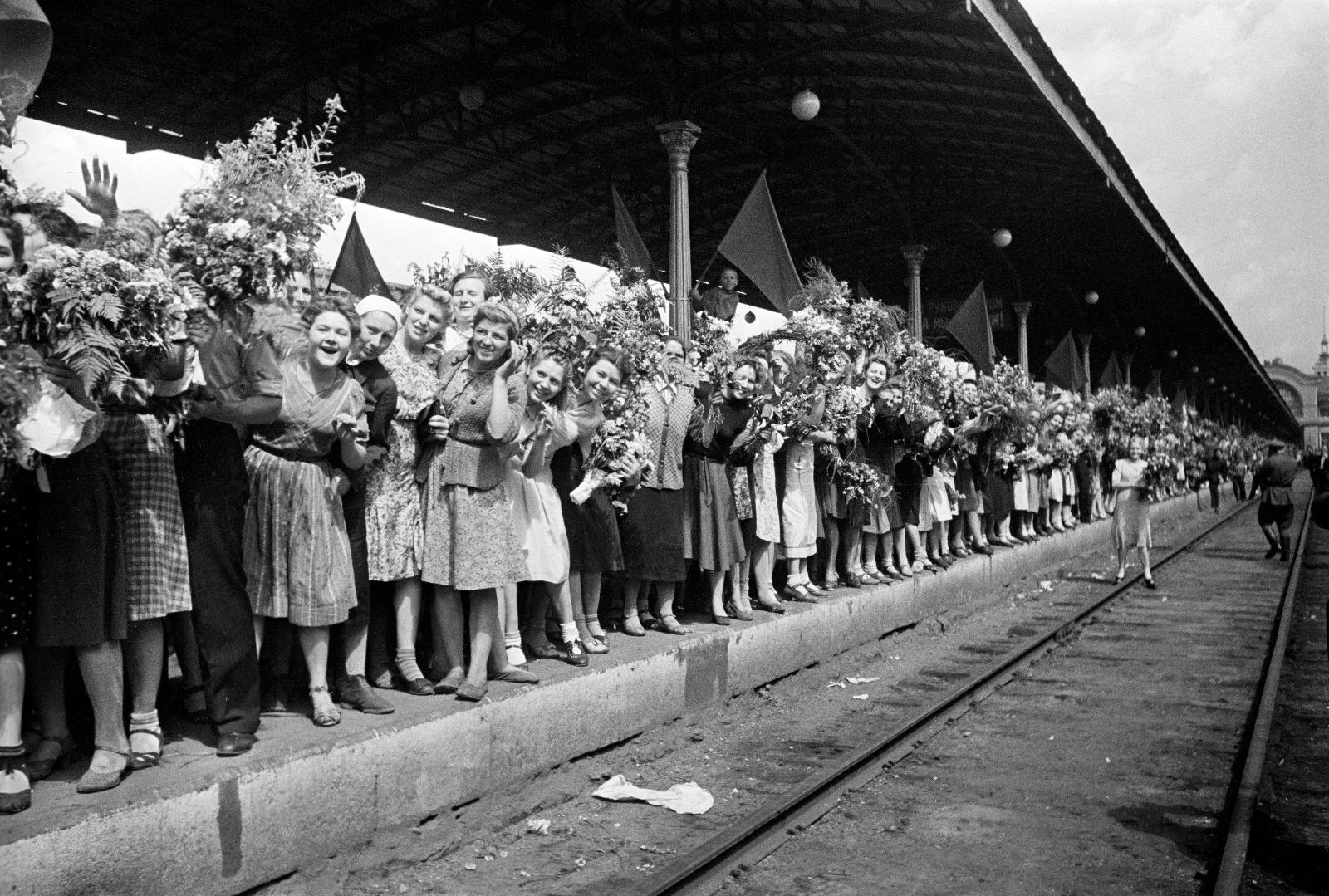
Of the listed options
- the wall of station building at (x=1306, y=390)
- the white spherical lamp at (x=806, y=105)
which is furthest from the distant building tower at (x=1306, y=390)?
the white spherical lamp at (x=806, y=105)

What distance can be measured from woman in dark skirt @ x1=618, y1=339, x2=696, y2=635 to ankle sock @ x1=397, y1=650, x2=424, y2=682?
1881mm

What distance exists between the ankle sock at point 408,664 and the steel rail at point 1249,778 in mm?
3662

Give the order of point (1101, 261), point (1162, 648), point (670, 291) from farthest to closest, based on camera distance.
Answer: point (1101, 261)
point (670, 291)
point (1162, 648)

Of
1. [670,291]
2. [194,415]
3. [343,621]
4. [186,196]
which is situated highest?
[670,291]

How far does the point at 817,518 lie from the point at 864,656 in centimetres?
124

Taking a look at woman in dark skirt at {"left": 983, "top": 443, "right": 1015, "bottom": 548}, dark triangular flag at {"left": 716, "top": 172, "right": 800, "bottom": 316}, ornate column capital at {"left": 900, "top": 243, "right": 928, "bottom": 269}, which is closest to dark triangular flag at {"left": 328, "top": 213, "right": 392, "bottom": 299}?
dark triangular flag at {"left": 716, "top": 172, "right": 800, "bottom": 316}

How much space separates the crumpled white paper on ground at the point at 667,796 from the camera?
5.41 m

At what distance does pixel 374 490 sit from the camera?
537 centimetres

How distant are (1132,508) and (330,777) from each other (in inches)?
497

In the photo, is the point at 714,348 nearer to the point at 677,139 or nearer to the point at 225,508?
the point at 225,508

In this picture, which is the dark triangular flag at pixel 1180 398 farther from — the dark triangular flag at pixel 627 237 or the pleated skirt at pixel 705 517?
the pleated skirt at pixel 705 517

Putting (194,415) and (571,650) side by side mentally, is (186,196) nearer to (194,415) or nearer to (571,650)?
(194,415)

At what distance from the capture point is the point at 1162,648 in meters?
9.98

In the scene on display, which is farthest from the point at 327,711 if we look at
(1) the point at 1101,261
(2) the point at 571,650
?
(1) the point at 1101,261
